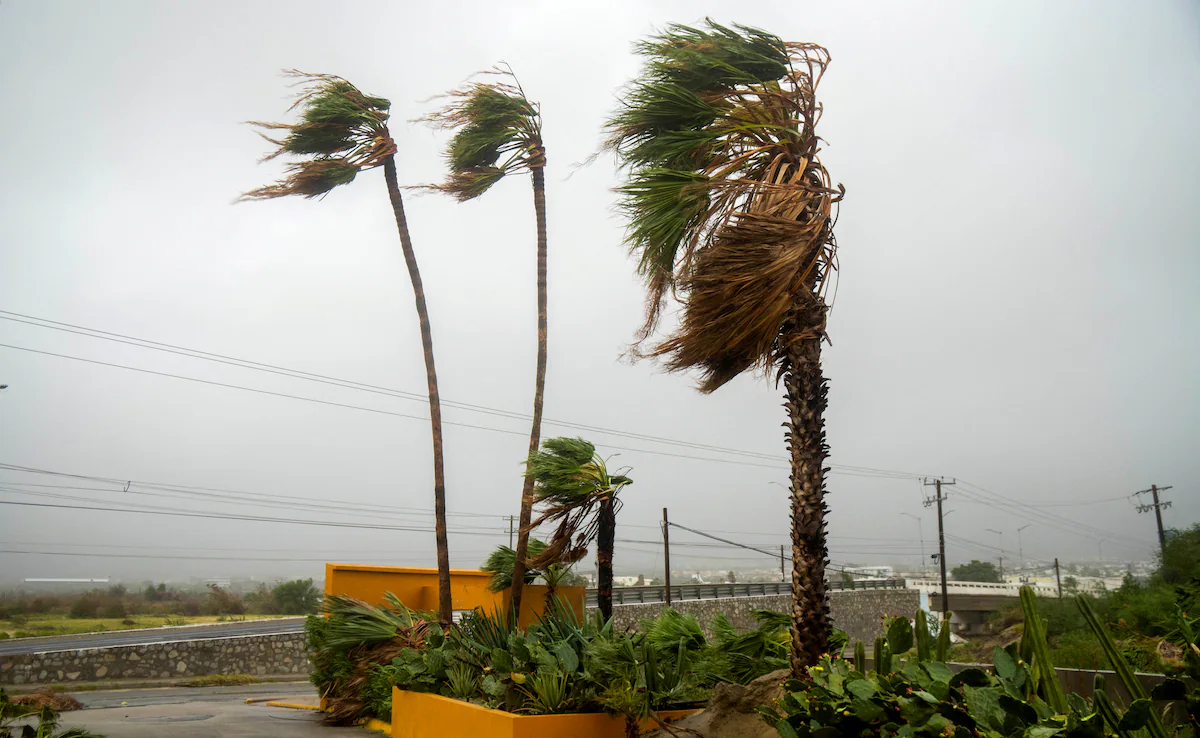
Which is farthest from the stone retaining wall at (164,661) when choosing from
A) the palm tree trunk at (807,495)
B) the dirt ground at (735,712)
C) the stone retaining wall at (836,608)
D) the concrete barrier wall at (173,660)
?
the palm tree trunk at (807,495)

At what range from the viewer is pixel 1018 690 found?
10.5 ft

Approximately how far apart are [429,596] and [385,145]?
7369 millimetres

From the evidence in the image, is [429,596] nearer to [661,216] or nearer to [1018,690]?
[661,216]

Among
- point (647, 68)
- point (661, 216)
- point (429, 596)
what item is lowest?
point (429, 596)

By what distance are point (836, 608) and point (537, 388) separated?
26233 mm

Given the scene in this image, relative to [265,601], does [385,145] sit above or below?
above

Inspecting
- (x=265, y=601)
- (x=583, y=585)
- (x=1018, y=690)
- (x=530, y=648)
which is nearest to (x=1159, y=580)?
(x=583, y=585)

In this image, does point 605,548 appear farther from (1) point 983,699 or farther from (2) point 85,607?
(2) point 85,607

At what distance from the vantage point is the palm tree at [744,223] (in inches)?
240

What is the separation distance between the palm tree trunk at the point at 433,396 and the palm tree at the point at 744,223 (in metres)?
4.77

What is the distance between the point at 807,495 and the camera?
6.04 metres

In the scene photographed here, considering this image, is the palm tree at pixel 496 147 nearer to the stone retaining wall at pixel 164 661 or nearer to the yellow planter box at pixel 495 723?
the yellow planter box at pixel 495 723

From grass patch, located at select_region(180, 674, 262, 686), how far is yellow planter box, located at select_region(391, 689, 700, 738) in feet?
42.2

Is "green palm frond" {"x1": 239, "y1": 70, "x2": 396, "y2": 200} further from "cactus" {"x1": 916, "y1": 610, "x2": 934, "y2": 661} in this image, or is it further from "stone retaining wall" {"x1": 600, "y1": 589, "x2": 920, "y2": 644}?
"stone retaining wall" {"x1": 600, "y1": 589, "x2": 920, "y2": 644}
